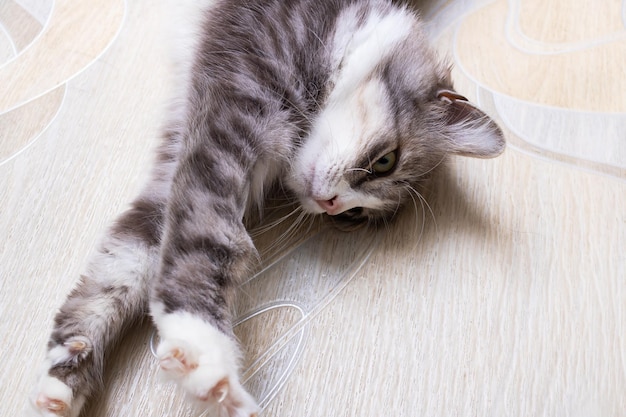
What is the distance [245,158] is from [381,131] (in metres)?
0.28

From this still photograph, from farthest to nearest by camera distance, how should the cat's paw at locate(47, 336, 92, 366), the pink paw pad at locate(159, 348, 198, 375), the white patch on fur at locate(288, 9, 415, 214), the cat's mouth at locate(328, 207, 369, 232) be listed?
the cat's mouth at locate(328, 207, 369, 232) → the white patch on fur at locate(288, 9, 415, 214) → the cat's paw at locate(47, 336, 92, 366) → the pink paw pad at locate(159, 348, 198, 375)

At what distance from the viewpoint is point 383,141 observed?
1034 millimetres

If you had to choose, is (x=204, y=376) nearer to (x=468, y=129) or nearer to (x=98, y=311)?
(x=98, y=311)

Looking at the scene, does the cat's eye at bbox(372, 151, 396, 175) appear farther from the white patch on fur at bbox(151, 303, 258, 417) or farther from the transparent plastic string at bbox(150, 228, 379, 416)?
the white patch on fur at bbox(151, 303, 258, 417)

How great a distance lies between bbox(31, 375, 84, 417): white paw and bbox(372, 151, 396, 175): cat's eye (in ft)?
2.30

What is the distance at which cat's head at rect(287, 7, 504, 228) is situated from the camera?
1.04 metres

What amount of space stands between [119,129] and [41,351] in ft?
1.76

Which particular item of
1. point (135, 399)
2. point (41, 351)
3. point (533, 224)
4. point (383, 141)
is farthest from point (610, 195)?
point (41, 351)

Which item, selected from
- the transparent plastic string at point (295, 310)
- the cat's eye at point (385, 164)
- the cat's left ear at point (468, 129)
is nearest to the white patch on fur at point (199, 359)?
the transparent plastic string at point (295, 310)

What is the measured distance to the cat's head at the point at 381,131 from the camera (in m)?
1.04

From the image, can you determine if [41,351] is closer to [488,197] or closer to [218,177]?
[218,177]

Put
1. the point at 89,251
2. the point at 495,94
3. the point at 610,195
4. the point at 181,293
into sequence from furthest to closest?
the point at 495,94 < the point at 610,195 < the point at 89,251 < the point at 181,293

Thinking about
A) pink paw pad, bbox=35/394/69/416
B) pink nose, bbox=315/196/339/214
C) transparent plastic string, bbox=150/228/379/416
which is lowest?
transparent plastic string, bbox=150/228/379/416

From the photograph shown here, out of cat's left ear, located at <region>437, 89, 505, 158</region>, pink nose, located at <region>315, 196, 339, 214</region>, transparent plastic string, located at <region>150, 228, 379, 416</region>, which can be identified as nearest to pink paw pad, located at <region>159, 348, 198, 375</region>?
transparent plastic string, located at <region>150, 228, 379, 416</region>
